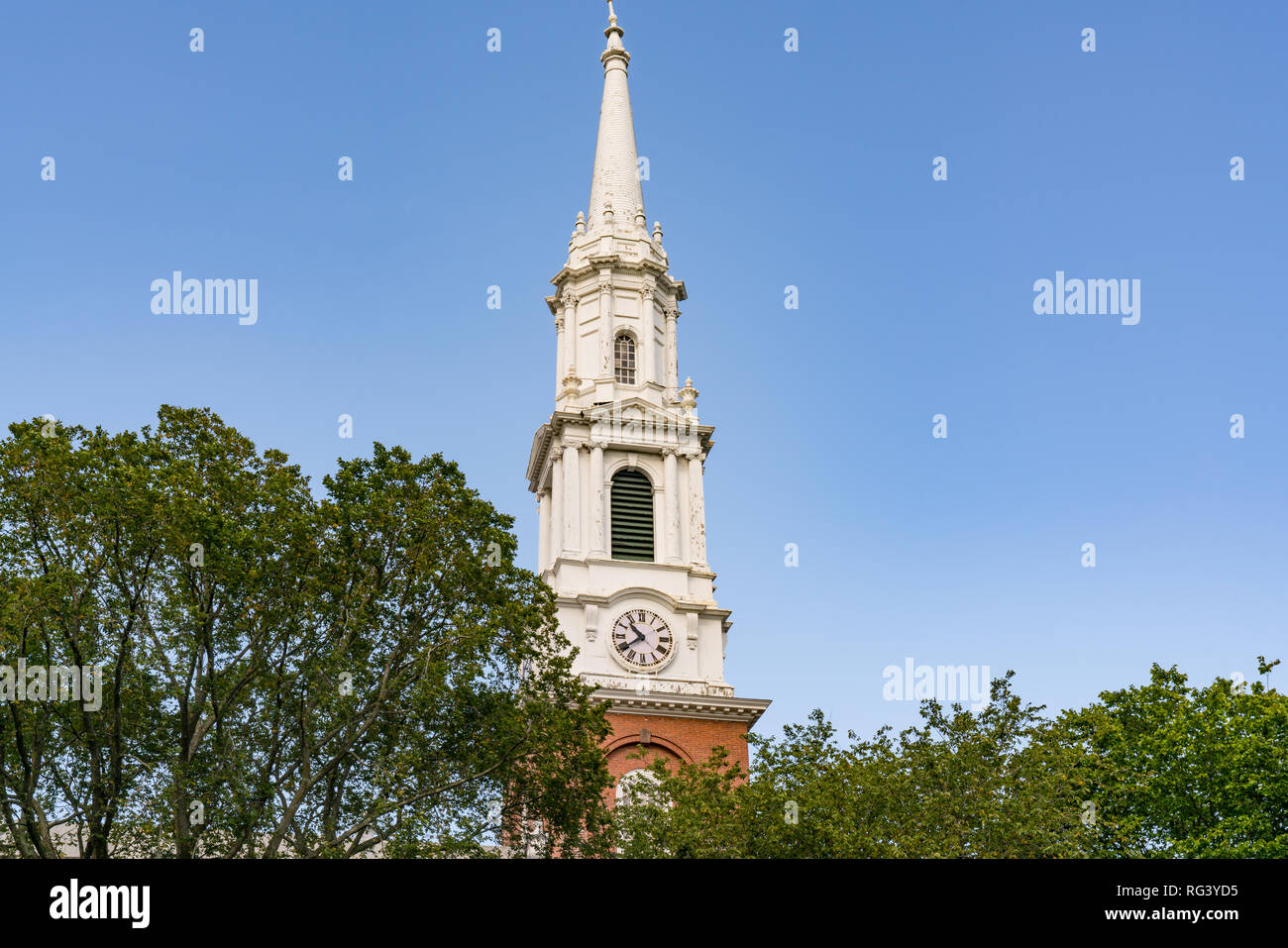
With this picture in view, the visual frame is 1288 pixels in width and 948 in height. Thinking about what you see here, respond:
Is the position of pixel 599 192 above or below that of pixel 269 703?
above

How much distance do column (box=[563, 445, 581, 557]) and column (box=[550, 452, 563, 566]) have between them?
0.52 metres

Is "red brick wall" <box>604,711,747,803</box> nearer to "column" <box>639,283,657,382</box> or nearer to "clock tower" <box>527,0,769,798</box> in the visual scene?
"clock tower" <box>527,0,769,798</box>

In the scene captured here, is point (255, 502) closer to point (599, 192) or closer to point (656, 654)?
point (656, 654)

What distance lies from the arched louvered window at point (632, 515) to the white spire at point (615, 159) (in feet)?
40.0

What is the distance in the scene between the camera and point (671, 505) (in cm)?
5862

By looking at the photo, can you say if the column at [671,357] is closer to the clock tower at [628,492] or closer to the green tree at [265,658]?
the clock tower at [628,492]

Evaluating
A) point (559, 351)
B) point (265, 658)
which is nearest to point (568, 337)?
point (559, 351)

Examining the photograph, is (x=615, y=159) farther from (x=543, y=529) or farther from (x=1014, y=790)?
(x=1014, y=790)

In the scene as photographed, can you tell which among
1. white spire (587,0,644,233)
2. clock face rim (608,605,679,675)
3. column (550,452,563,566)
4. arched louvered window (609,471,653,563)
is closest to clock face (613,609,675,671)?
clock face rim (608,605,679,675)

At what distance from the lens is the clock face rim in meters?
54.5

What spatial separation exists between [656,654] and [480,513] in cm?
2139

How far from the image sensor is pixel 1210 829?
4259 cm
